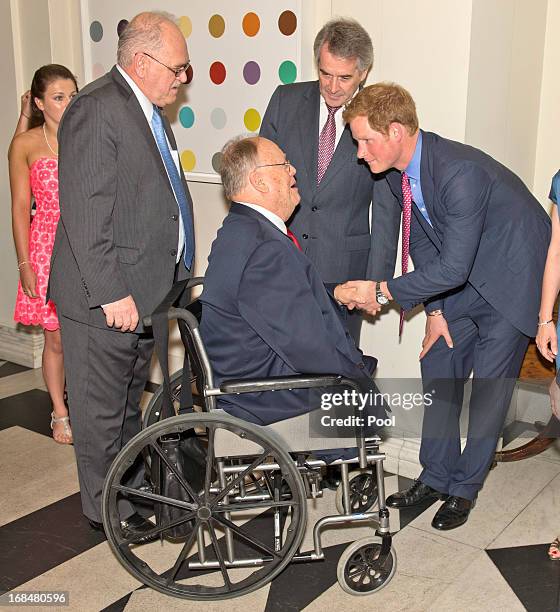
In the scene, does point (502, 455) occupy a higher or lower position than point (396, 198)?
lower

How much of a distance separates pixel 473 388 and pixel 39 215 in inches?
77.4

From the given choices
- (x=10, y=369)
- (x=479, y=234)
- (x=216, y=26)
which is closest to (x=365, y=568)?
(x=479, y=234)

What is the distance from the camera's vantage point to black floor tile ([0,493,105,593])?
2611 millimetres

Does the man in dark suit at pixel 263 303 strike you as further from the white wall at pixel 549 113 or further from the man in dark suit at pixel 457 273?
the white wall at pixel 549 113

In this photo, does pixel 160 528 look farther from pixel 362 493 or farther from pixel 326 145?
pixel 326 145

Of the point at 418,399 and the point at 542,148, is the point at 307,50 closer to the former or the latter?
the point at 542,148

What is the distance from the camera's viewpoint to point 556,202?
234 cm

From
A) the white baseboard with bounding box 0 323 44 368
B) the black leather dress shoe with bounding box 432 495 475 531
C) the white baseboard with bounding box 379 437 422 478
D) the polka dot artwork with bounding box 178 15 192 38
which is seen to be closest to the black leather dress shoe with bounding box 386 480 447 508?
the black leather dress shoe with bounding box 432 495 475 531

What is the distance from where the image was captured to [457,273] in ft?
8.48

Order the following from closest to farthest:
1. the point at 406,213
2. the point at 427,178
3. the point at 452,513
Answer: the point at 427,178, the point at 406,213, the point at 452,513

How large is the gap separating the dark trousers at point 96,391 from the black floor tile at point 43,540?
126mm

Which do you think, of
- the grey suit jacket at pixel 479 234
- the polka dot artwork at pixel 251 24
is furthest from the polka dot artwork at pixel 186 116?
the grey suit jacket at pixel 479 234

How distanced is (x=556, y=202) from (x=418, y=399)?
1167 millimetres

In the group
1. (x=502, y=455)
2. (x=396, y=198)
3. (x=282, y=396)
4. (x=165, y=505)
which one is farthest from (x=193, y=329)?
(x=502, y=455)
